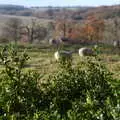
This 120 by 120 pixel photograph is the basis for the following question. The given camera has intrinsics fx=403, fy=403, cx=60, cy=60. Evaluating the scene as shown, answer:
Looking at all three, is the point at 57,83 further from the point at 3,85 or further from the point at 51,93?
the point at 3,85

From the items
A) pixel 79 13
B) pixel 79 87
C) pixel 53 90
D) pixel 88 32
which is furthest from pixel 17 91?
pixel 79 13

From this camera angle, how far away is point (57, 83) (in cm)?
857

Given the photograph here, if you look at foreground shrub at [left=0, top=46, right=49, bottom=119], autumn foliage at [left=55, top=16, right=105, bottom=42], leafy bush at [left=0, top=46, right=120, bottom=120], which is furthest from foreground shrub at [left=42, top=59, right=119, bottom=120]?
autumn foliage at [left=55, top=16, right=105, bottom=42]

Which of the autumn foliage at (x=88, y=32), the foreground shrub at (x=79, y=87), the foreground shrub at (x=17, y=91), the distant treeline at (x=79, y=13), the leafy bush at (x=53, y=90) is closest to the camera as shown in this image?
the leafy bush at (x=53, y=90)

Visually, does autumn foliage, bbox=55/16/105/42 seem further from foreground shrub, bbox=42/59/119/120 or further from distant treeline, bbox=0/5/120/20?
foreground shrub, bbox=42/59/119/120

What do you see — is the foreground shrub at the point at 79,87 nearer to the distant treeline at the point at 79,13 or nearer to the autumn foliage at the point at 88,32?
the autumn foliage at the point at 88,32

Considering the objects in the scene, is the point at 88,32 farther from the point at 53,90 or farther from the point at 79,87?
the point at 53,90

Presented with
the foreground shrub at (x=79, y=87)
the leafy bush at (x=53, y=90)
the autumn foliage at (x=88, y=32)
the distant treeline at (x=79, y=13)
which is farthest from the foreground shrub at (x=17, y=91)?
the distant treeline at (x=79, y=13)

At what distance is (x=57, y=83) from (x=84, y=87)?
25.3 inches

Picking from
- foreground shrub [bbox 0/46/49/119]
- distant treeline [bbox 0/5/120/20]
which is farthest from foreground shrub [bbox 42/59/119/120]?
distant treeline [bbox 0/5/120/20]

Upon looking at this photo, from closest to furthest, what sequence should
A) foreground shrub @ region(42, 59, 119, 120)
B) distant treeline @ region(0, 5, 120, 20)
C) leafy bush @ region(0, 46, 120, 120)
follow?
leafy bush @ region(0, 46, 120, 120) → foreground shrub @ region(42, 59, 119, 120) → distant treeline @ region(0, 5, 120, 20)

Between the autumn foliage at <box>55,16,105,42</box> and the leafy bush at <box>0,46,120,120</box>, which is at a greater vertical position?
the leafy bush at <box>0,46,120,120</box>

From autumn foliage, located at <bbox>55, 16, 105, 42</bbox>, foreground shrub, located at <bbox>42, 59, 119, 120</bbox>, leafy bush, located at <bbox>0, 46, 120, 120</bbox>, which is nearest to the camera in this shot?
leafy bush, located at <bbox>0, 46, 120, 120</bbox>

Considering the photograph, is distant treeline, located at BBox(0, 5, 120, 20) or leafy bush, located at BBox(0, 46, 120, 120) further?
distant treeline, located at BBox(0, 5, 120, 20)
